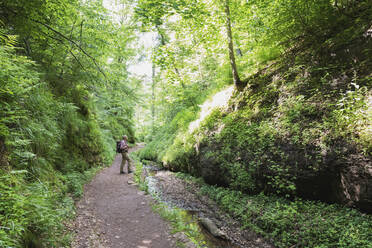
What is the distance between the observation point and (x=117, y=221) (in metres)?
5.52

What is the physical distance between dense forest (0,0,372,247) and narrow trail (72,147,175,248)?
518 millimetres

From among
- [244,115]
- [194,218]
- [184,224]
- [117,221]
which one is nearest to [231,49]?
[244,115]

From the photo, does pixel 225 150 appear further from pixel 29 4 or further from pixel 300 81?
pixel 29 4

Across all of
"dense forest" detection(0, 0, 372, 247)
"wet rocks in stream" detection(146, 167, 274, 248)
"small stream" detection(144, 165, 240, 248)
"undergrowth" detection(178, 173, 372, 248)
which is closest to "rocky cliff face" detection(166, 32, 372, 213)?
"dense forest" detection(0, 0, 372, 247)

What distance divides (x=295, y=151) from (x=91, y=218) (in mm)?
6343

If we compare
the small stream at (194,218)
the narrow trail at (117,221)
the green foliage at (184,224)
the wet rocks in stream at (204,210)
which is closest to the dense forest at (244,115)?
the wet rocks in stream at (204,210)

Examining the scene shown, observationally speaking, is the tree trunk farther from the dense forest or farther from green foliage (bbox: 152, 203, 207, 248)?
green foliage (bbox: 152, 203, 207, 248)

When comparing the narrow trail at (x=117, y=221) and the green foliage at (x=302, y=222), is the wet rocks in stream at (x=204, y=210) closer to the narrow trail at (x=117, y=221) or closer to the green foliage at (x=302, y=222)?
the green foliage at (x=302, y=222)

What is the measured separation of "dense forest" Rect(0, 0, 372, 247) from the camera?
370 cm

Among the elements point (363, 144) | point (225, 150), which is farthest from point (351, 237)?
point (225, 150)

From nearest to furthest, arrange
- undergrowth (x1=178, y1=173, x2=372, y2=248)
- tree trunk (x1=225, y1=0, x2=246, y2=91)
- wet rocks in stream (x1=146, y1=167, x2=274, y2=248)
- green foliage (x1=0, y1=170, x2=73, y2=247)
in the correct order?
1. green foliage (x1=0, y1=170, x2=73, y2=247)
2. undergrowth (x1=178, y1=173, x2=372, y2=248)
3. wet rocks in stream (x1=146, y1=167, x2=274, y2=248)
4. tree trunk (x1=225, y1=0, x2=246, y2=91)

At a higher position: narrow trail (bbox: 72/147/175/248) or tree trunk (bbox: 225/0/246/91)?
tree trunk (bbox: 225/0/246/91)

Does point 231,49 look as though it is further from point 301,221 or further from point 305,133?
point 301,221

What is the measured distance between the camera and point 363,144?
13.2ft
